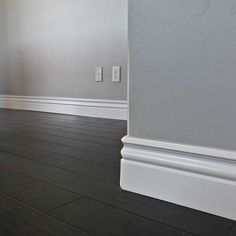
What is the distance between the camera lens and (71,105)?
2.51m

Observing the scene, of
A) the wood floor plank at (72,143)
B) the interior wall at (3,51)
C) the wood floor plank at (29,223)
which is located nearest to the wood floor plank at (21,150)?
the wood floor plank at (72,143)

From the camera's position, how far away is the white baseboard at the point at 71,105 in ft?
7.26

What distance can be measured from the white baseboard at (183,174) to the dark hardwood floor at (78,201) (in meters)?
0.02

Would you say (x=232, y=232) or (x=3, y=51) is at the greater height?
(x=3, y=51)

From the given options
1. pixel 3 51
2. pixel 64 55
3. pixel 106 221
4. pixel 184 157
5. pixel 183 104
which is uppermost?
pixel 3 51

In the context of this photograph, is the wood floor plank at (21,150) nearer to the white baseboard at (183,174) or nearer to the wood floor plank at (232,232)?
the white baseboard at (183,174)

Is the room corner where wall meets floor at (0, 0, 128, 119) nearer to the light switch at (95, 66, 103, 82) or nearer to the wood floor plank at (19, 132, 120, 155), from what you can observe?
the light switch at (95, 66, 103, 82)

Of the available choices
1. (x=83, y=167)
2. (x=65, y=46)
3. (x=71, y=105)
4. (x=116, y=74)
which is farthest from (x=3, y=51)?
(x=83, y=167)

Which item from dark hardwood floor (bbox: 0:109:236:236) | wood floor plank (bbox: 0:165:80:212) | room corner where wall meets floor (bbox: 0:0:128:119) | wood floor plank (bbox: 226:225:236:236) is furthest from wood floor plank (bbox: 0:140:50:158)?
room corner where wall meets floor (bbox: 0:0:128:119)

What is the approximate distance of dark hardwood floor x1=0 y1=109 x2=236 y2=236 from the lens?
0.62m

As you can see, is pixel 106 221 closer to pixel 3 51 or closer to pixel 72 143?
pixel 72 143

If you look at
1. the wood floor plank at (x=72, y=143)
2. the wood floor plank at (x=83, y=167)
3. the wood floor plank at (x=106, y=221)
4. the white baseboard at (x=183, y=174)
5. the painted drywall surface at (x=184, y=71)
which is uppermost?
the painted drywall surface at (x=184, y=71)

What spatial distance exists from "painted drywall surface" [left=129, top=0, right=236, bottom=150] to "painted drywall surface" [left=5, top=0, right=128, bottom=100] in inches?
54.2

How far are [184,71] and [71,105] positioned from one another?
6.24ft
